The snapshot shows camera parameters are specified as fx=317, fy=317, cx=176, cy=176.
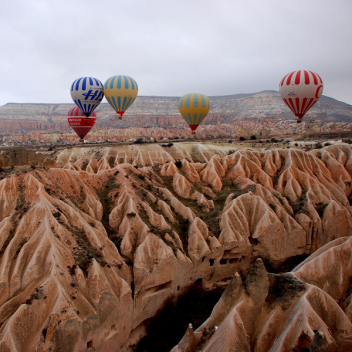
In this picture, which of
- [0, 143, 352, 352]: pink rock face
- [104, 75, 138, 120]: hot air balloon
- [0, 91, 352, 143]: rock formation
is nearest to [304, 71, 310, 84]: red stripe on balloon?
[0, 143, 352, 352]: pink rock face

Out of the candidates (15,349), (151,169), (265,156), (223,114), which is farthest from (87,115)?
(223,114)

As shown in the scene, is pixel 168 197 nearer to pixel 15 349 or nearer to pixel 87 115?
pixel 15 349

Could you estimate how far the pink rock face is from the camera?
14484mm

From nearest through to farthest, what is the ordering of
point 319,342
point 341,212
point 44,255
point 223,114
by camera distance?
point 319,342 → point 44,255 → point 341,212 → point 223,114

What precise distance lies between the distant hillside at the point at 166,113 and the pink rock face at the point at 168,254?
13598cm

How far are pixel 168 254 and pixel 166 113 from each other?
17711 centimetres

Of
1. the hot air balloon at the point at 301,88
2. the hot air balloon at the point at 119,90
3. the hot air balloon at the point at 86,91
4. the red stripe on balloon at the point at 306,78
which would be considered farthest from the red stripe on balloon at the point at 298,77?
the hot air balloon at the point at 86,91

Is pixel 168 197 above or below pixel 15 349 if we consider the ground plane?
above

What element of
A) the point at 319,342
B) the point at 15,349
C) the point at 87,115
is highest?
the point at 87,115

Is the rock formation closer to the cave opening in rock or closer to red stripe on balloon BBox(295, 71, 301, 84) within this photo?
red stripe on balloon BBox(295, 71, 301, 84)

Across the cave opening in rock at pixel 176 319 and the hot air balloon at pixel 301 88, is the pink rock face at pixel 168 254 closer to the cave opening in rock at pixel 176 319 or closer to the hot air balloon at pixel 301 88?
the cave opening in rock at pixel 176 319

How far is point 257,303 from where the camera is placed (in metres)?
15.1

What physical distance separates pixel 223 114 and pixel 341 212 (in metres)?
157

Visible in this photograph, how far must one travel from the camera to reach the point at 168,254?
819 inches
